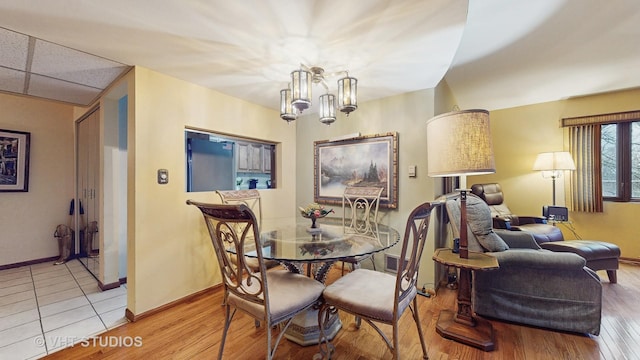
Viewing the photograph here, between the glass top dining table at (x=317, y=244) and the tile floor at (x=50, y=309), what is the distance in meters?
1.52

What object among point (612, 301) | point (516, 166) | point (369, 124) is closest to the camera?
point (612, 301)

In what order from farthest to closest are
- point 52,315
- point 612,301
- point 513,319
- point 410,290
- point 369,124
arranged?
point 369,124, point 612,301, point 52,315, point 513,319, point 410,290

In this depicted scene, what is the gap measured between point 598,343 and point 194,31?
3628 mm

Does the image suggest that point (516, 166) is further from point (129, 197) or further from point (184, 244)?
point (129, 197)

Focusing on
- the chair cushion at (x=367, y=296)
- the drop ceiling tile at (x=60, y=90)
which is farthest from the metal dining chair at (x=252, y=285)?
the drop ceiling tile at (x=60, y=90)

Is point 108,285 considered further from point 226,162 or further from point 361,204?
point 361,204

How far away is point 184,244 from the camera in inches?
95.2

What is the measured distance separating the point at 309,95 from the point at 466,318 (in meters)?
2.11

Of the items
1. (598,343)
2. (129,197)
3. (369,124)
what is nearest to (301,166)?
(369,124)

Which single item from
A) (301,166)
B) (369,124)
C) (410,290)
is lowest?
(410,290)

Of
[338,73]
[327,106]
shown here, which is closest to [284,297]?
[327,106]

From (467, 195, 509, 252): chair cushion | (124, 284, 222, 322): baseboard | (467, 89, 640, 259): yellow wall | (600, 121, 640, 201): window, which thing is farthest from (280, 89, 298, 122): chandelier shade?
(600, 121, 640, 201): window

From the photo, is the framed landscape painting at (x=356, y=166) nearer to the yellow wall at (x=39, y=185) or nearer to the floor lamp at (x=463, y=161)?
the floor lamp at (x=463, y=161)

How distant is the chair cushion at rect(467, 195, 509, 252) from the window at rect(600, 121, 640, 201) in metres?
3.24
